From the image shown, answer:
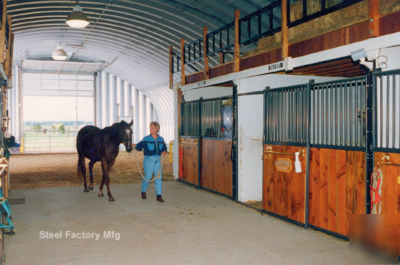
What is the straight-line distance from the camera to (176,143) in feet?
34.8

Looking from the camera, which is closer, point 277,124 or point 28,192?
point 277,124

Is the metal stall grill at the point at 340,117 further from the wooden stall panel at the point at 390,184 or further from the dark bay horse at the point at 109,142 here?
the dark bay horse at the point at 109,142

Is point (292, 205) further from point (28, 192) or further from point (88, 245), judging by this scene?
Answer: point (28, 192)

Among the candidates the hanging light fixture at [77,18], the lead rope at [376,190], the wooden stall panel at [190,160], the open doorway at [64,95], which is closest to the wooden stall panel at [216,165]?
the wooden stall panel at [190,160]

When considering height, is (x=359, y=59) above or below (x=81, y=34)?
below

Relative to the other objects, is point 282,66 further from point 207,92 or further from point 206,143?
point 207,92

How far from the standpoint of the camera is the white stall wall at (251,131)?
24.3ft

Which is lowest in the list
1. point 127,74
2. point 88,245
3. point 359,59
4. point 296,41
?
point 88,245

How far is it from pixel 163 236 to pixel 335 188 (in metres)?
2.39

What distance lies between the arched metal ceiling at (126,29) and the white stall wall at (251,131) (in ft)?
10.4

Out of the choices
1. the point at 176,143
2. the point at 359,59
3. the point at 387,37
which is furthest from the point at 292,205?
the point at 176,143

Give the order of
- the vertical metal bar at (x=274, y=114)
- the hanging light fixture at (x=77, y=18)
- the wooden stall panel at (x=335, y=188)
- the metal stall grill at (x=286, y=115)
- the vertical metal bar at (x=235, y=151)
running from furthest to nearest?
the hanging light fixture at (x=77, y=18)
the vertical metal bar at (x=235, y=151)
the vertical metal bar at (x=274, y=114)
the metal stall grill at (x=286, y=115)
the wooden stall panel at (x=335, y=188)

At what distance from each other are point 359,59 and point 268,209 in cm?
293

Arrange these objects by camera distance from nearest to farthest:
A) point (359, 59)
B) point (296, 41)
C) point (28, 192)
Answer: point (359, 59)
point (296, 41)
point (28, 192)
